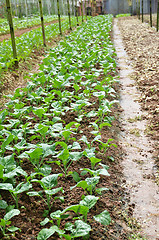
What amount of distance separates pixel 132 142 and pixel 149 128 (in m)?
0.56

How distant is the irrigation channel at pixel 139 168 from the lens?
8.54 ft

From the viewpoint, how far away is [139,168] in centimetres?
339

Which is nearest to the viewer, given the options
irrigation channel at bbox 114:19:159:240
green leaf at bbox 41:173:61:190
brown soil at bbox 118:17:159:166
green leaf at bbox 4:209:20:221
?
green leaf at bbox 4:209:20:221

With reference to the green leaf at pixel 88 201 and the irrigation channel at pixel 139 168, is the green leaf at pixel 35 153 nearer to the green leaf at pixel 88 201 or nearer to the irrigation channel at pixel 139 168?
the green leaf at pixel 88 201

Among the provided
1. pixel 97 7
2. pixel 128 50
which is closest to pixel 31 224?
pixel 128 50

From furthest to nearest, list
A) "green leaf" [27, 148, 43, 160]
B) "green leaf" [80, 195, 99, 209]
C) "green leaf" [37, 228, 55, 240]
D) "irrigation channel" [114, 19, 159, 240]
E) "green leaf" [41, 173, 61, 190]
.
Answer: "green leaf" [27, 148, 43, 160], "irrigation channel" [114, 19, 159, 240], "green leaf" [41, 173, 61, 190], "green leaf" [80, 195, 99, 209], "green leaf" [37, 228, 55, 240]

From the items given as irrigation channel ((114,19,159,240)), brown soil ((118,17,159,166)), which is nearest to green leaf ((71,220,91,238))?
irrigation channel ((114,19,159,240))

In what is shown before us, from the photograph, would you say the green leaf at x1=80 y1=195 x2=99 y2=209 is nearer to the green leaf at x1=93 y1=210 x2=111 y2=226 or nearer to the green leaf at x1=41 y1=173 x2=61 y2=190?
the green leaf at x1=93 y1=210 x2=111 y2=226

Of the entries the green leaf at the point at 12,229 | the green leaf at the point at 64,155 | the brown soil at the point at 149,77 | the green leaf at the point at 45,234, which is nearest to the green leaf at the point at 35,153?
the green leaf at the point at 64,155

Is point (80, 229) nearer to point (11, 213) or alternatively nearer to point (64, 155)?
point (11, 213)

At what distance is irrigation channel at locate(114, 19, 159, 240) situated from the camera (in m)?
2.60

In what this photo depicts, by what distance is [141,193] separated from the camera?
295 cm

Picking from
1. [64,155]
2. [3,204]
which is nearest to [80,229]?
[3,204]

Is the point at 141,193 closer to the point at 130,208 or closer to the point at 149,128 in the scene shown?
the point at 130,208
